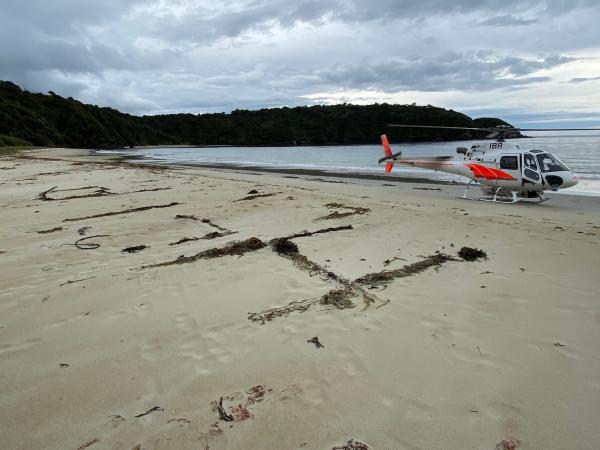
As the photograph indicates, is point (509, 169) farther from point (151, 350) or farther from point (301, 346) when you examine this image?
point (151, 350)

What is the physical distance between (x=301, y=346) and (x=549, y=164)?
11.6m

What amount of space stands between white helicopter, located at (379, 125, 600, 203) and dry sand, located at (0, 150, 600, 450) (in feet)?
19.5

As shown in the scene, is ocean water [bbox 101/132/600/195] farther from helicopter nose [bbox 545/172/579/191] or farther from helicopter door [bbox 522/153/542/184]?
helicopter nose [bbox 545/172/579/191]

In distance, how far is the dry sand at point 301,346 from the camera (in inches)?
90.5

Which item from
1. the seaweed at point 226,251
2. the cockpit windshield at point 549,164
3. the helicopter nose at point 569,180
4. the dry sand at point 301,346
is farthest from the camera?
the cockpit windshield at point 549,164

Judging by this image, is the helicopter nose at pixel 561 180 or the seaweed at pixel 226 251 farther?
the helicopter nose at pixel 561 180

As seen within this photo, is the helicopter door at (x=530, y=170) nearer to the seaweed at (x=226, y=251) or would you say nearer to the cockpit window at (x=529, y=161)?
the cockpit window at (x=529, y=161)

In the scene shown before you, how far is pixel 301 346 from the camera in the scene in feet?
10.4

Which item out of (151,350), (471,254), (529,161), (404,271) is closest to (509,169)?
(529,161)

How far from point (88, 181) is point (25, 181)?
2.69 metres

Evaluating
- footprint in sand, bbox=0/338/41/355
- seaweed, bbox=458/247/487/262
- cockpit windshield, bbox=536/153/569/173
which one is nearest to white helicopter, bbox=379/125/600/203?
cockpit windshield, bbox=536/153/569/173

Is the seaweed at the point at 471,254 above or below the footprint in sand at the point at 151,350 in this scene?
above

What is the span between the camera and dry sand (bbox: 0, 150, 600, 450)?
2299 mm

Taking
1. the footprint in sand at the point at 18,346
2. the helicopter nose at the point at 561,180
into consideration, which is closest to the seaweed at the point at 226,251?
the footprint in sand at the point at 18,346
